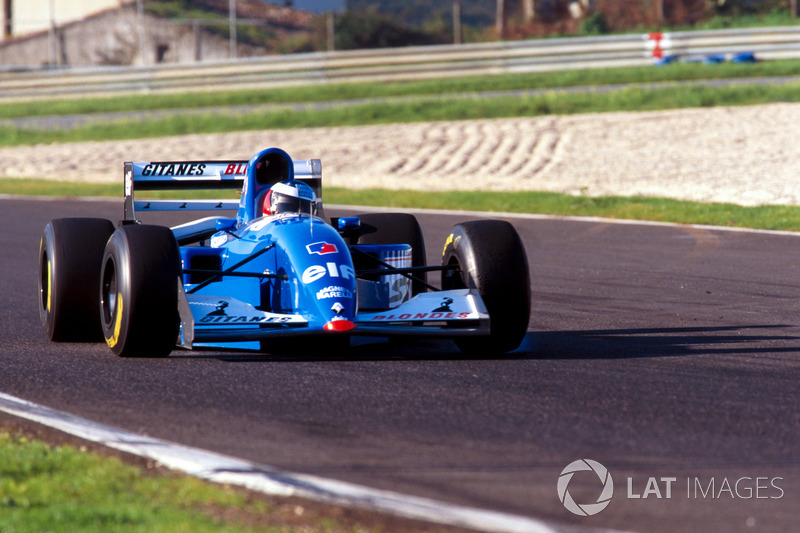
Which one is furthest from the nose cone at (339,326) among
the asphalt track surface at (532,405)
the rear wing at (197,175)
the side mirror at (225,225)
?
the rear wing at (197,175)

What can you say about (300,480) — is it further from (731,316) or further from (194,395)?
(731,316)

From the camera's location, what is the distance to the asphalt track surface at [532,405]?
4.36 m

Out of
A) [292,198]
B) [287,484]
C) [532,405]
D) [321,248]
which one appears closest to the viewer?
[287,484]

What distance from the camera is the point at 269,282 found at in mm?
7375

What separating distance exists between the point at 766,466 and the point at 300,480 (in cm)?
178

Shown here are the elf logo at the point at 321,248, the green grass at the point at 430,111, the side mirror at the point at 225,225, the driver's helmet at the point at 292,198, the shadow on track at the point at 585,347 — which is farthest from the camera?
the green grass at the point at 430,111

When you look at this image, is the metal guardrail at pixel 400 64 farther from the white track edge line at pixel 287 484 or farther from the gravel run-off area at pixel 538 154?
the white track edge line at pixel 287 484

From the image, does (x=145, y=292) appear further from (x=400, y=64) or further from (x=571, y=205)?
(x=400, y=64)

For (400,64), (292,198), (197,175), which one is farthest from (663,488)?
(400,64)

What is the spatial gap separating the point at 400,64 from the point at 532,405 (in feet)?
79.8

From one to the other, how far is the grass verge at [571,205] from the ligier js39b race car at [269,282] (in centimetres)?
662

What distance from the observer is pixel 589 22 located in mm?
38125

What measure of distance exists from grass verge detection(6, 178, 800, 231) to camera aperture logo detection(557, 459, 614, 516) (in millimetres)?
9535

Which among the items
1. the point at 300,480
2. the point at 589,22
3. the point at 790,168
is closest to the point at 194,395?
the point at 300,480
